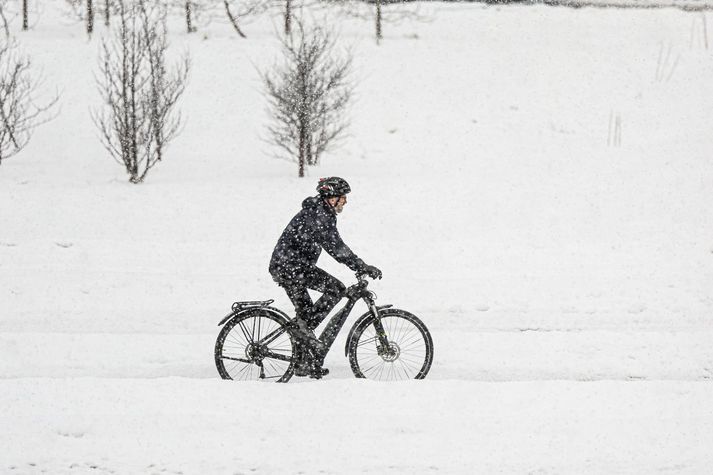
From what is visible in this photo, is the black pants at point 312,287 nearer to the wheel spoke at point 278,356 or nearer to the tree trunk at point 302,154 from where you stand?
the wheel spoke at point 278,356

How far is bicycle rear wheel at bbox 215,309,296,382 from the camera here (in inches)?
269

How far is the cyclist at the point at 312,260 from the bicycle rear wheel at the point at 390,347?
344mm

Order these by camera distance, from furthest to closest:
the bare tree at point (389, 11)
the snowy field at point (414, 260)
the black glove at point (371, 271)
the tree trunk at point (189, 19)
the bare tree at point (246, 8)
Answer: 1. the bare tree at point (389, 11)
2. the bare tree at point (246, 8)
3. the tree trunk at point (189, 19)
4. the black glove at point (371, 271)
5. the snowy field at point (414, 260)

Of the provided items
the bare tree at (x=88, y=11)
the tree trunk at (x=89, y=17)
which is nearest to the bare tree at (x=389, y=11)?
the bare tree at (x=88, y=11)

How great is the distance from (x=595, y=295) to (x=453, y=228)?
10.3 feet

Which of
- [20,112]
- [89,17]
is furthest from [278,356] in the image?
[89,17]

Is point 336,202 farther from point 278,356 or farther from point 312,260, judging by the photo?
point 278,356

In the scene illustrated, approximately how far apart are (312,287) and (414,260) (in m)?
4.59

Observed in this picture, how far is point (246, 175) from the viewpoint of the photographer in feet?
51.1

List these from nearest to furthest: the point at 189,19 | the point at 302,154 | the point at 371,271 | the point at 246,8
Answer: the point at 371,271, the point at 302,154, the point at 189,19, the point at 246,8

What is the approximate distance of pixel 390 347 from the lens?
271 inches

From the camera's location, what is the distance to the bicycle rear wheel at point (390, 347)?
6883 mm

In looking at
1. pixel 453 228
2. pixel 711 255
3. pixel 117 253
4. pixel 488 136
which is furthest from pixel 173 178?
pixel 711 255

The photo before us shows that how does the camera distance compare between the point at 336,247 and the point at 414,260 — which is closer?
the point at 336,247
